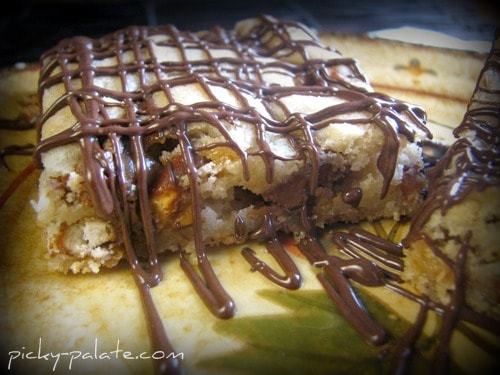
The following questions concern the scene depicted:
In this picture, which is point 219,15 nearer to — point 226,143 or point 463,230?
point 226,143

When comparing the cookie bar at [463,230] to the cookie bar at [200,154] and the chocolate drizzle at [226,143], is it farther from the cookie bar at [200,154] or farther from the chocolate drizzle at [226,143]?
the cookie bar at [200,154]

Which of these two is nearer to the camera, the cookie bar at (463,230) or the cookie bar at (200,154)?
the cookie bar at (463,230)

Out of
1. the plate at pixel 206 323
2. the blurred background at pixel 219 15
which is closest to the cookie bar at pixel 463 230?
the plate at pixel 206 323

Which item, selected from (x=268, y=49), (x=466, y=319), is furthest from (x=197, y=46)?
(x=466, y=319)

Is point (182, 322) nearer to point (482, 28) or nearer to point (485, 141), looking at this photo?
point (485, 141)

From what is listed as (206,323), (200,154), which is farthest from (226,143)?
(206,323)

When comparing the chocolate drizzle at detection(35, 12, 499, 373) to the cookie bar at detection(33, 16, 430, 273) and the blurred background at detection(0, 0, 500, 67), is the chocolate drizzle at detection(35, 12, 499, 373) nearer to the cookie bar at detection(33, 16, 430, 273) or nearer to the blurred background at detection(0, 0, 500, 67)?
the cookie bar at detection(33, 16, 430, 273)
